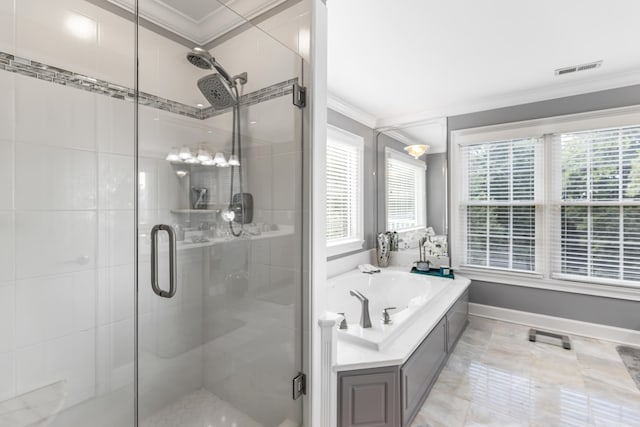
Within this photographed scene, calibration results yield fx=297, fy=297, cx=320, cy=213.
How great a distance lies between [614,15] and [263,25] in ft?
7.55

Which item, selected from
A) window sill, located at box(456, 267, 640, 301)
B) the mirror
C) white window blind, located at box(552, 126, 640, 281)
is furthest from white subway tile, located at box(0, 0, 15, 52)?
white window blind, located at box(552, 126, 640, 281)

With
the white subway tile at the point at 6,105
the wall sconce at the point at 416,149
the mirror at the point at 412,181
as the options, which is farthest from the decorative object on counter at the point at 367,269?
the white subway tile at the point at 6,105

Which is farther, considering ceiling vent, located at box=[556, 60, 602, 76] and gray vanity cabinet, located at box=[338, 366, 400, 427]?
ceiling vent, located at box=[556, 60, 602, 76]

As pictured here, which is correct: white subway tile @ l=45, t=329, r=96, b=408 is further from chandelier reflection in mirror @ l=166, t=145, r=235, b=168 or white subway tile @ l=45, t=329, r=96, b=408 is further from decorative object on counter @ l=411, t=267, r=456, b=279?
decorative object on counter @ l=411, t=267, r=456, b=279

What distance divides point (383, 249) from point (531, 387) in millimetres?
1953

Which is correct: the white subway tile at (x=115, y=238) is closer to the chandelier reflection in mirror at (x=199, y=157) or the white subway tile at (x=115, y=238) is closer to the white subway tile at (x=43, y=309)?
the white subway tile at (x=43, y=309)

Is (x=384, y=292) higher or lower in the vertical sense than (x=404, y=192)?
lower

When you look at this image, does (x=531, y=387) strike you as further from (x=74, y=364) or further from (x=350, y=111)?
(x=350, y=111)

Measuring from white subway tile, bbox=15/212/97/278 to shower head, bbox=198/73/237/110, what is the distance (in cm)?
85

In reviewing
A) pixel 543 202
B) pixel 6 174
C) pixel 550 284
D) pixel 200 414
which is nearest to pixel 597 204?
pixel 543 202

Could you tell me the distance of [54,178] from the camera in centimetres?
139

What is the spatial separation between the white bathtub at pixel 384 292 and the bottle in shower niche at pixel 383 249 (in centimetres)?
21

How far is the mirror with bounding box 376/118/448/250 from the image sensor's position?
3.67m

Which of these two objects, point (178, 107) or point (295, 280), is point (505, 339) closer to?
point (295, 280)
